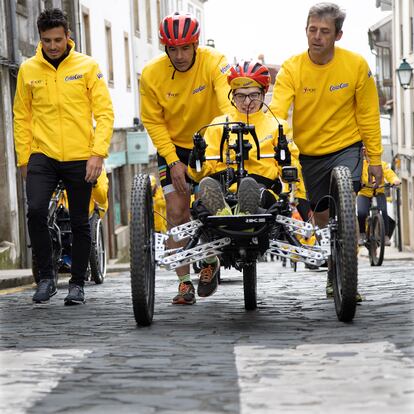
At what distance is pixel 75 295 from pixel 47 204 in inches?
26.3

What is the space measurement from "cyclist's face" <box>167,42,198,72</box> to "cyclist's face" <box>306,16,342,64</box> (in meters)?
0.79

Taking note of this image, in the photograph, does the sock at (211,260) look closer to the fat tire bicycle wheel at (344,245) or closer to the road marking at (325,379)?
the fat tire bicycle wheel at (344,245)

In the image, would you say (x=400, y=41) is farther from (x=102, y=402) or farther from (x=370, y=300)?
(x=102, y=402)

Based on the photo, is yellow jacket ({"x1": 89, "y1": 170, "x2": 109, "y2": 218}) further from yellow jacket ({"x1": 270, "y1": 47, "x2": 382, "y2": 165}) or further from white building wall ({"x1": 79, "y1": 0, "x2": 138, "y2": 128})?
white building wall ({"x1": 79, "y1": 0, "x2": 138, "y2": 128})

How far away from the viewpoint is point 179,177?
8.60 meters

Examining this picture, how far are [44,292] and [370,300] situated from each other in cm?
229

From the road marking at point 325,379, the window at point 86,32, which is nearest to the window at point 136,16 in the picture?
the window at point 86,32

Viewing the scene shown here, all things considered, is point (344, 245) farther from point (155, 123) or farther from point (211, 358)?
point (155, 123)

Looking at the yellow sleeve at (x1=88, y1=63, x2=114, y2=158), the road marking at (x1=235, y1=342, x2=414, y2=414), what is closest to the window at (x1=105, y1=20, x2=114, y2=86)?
the yellow sleeve at (x1=88, y1=63, x2=114, y2=158)

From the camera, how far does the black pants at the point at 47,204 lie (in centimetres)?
873

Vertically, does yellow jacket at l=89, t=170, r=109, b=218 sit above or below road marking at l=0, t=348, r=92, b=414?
above

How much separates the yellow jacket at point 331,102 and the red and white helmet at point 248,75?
427mm

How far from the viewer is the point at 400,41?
42531 millimetres

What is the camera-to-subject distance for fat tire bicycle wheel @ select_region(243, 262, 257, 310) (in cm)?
778
